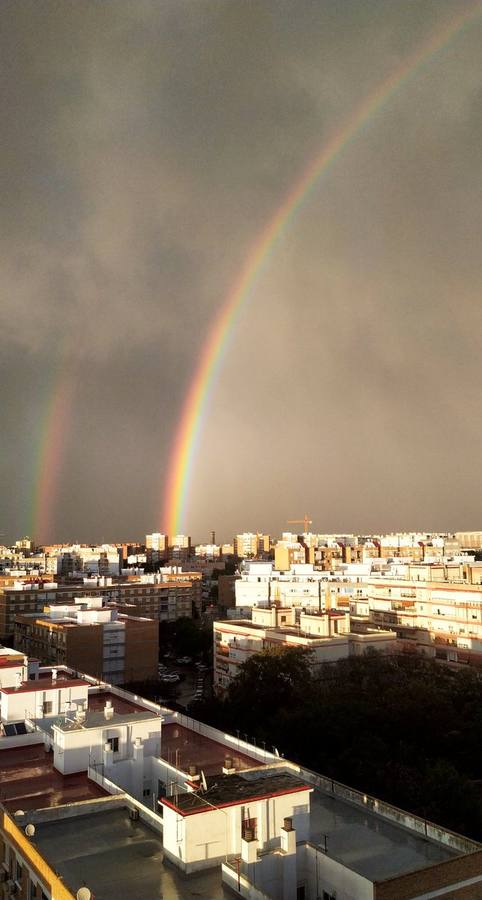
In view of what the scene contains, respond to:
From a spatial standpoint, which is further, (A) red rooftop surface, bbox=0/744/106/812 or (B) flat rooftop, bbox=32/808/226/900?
(A) red rooftop surface, bbox=0/744/106/812

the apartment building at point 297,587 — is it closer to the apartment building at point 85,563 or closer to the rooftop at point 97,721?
the rooftop at point 97,721

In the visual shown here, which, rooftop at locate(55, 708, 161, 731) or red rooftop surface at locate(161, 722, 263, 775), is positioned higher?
rooftop at locate(55, 708, 161, 731)

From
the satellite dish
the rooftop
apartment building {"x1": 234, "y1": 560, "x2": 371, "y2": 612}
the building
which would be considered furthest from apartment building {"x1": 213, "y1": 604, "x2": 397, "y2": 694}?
the building

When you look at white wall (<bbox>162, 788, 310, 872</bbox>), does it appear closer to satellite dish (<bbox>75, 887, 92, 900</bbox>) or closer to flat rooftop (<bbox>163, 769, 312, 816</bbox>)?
flat rooftop (<bbox>163, 769, 312, 816</bbox>)

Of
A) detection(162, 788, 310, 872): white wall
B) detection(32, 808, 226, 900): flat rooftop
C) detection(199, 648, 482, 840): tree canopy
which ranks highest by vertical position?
detection(162, 788, 310, 872): white wall

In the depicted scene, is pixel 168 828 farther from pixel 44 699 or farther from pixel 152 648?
pixel 152 648

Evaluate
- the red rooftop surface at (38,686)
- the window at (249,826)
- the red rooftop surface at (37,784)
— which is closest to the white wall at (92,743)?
the red rooftop surface at (37,784)
